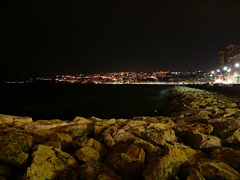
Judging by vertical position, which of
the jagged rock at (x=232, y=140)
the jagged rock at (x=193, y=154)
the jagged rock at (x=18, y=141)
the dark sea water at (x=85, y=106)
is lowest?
the dark sea water at (x=85, y=106)

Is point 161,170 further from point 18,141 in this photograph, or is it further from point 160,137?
point 18,141

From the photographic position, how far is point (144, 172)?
2.59 meters

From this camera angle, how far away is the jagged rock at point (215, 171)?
251 cm

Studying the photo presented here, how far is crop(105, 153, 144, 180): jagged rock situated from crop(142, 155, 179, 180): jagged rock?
0.63ft

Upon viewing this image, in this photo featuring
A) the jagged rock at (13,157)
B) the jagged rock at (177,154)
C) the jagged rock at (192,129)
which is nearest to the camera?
the jagged rock at (13,157)

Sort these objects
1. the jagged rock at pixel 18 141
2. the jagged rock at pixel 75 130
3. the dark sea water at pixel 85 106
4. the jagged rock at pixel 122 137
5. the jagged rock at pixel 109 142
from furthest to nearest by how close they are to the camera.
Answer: the dark sea water at pixel 85 106
the jagged rock at pixel 75 130
the jagged rock at pixel 122 137
the jagged rock at pixel 109 142
the jagged rock at pixel 18 141

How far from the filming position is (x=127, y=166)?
277 cm

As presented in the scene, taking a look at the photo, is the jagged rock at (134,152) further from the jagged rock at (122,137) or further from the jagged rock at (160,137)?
the jagged rock at (160,137)

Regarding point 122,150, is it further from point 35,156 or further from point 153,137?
point 35,156

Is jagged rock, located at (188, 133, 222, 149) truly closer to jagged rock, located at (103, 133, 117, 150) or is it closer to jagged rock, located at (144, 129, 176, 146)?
jagged rock, located at (144, 129, 176, 146)

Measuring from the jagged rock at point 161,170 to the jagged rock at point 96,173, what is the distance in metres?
0.45

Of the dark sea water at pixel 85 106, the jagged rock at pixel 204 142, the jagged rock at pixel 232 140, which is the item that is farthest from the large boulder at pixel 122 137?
the dark sea water at pixel 85 106

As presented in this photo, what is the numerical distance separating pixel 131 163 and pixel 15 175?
186 centimetres

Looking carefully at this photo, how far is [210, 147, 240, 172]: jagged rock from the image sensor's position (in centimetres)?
291
